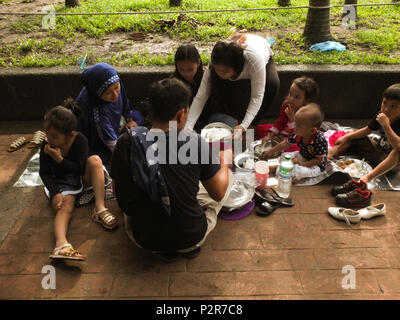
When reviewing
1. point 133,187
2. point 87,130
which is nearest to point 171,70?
point 87,130

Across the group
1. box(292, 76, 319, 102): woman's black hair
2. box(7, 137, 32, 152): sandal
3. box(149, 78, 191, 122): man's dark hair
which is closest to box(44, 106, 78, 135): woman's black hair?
box(149, 78, 191, 122): man's dark hair

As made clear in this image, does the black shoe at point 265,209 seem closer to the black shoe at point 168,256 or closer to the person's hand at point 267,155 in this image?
the person's hand at point 267,155

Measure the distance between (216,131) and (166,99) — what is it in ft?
5.32

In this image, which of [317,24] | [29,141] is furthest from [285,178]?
[29,141]

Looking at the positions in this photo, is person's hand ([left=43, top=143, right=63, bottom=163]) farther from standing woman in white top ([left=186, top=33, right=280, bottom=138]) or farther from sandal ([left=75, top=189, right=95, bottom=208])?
standing woman in white top ([left=186, top=33, right=280, bottom=138])

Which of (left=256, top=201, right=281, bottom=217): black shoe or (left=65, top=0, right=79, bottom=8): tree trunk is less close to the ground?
(left=65, top=0, right=79, bottom=8): tree trunk

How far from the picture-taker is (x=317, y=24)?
15.3 ft

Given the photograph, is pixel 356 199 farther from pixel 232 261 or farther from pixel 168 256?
pixel 168 256

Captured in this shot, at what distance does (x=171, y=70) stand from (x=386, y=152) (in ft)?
8.31

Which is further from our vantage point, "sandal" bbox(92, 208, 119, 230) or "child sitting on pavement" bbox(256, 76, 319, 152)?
"child sitting on pavement" bbox(256, 76, 319, 152)

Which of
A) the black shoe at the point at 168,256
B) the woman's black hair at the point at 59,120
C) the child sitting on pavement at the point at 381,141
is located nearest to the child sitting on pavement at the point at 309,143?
the child sitting on pavement at the point at 381,141

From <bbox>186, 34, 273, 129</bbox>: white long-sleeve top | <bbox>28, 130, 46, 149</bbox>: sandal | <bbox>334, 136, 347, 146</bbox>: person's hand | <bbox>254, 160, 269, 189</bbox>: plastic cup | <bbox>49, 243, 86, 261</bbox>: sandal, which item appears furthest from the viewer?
<bbox>28, 130, 46, 149</bbox>: sandal

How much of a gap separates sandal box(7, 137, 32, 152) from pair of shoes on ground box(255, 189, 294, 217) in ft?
9.10

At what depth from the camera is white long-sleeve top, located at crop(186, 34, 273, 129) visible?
3527mm
